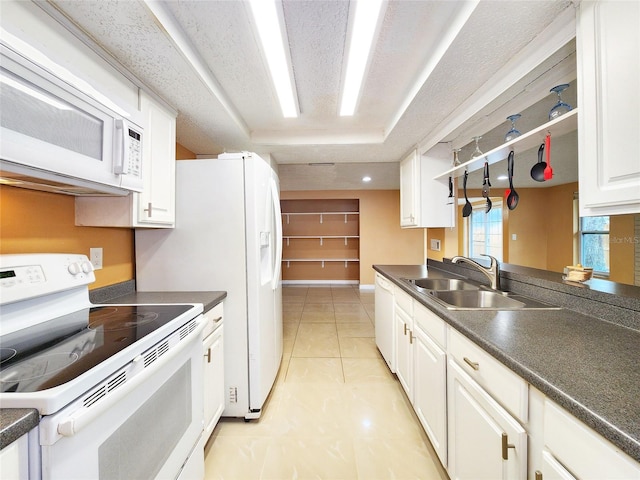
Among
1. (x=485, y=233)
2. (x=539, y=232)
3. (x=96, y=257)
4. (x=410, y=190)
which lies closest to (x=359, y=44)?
(x=410, y=190)

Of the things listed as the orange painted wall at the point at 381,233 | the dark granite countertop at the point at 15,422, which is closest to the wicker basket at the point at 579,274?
the dark granite countertop at the point at 15,422

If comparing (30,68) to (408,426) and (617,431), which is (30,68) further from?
(408,426)

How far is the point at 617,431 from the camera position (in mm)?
527

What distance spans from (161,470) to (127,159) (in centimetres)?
129

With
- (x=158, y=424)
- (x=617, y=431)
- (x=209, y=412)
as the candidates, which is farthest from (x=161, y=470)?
(x=617, y=431)

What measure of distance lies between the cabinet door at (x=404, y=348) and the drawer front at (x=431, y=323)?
0.50 feet

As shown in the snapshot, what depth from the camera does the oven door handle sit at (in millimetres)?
638

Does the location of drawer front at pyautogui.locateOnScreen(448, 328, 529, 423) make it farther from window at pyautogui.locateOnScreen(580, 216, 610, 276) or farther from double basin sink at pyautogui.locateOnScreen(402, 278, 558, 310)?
window at pyautogui.locateOnScreen(580, 216, 610, 276)

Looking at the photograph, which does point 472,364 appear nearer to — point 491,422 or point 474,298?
point 491,422

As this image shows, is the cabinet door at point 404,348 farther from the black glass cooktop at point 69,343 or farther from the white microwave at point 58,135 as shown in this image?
the white microwave at point 58,135

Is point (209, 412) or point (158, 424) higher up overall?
point (158, 424)

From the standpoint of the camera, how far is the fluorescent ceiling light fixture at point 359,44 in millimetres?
1148

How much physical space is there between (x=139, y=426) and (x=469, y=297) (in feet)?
6.49

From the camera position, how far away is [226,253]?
5.87 feet
